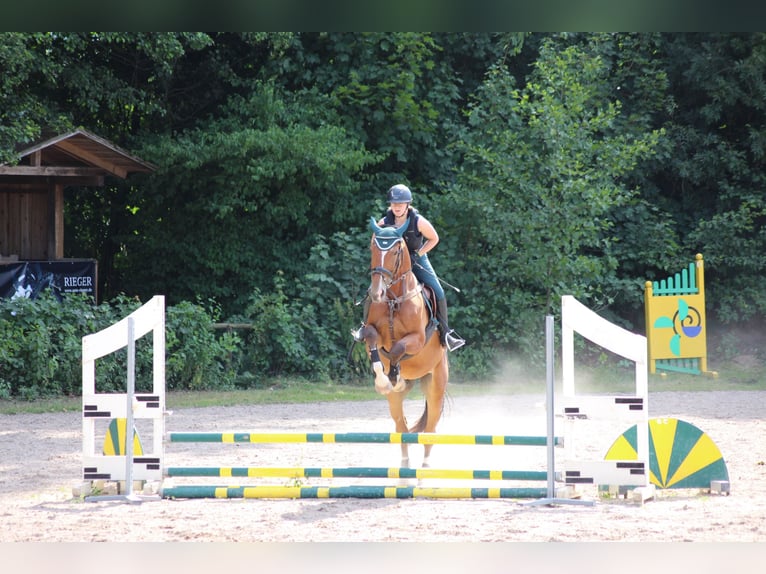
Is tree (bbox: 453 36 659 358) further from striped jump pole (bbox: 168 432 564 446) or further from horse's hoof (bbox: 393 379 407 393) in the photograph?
striped jump pole (bbox: 168 432 564 446)

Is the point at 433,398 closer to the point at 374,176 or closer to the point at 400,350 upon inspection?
the point at 400,350

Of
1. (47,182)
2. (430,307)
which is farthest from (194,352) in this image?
(430,307)

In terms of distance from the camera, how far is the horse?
25.0 feet

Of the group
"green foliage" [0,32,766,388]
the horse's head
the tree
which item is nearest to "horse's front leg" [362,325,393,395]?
the horse's head

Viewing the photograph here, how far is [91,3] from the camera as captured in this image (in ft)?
15.2

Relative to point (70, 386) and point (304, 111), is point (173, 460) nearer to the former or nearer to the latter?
point (70, 386)

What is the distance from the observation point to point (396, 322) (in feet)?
26.1

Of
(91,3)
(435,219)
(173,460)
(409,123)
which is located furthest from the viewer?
(409,123)

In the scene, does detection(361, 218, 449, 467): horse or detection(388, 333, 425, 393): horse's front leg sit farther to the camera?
detection(388, 333, 425, 393): horse's front leg

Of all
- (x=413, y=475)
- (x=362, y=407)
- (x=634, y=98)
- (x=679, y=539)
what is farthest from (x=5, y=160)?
(x=634, y=98)

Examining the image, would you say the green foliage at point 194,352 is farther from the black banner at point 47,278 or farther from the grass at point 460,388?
the black banner at point 47,278

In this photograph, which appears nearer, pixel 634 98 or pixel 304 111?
pixel 304 111

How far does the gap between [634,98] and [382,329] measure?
14630mm

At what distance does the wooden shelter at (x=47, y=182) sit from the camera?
15586 mm
